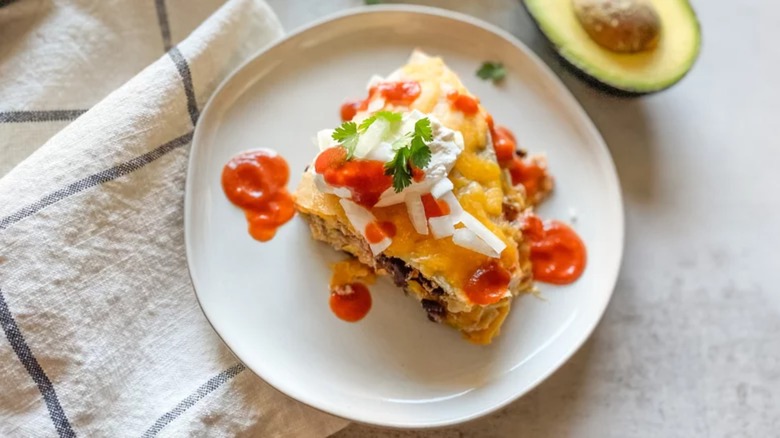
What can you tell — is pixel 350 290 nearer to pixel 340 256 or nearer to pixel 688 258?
pixel 340 256

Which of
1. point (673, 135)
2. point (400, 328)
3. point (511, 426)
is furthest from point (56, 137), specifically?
point (673, 135)

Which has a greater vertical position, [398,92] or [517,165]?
[398,92]

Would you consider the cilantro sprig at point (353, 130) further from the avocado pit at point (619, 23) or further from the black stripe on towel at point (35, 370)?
the black stripe on towel at point (35, 370)

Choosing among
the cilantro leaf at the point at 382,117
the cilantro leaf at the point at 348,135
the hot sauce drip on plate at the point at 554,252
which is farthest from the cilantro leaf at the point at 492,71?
the cilantro leaf at the point at 348,135

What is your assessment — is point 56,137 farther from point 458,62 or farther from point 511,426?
point 511,426

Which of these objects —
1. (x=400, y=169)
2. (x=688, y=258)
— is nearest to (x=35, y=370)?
(x=400, y=169)

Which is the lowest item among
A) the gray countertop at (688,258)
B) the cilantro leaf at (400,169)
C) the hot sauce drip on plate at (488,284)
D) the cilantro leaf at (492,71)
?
the gray countertop at (688,258)
